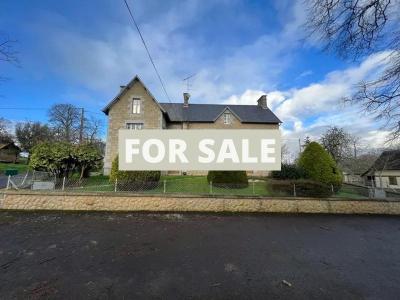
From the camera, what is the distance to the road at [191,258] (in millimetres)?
3459

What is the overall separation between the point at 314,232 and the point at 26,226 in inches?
374

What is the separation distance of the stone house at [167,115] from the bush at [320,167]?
1167 cm

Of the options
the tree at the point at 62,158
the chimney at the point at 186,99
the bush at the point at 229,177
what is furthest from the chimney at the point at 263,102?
the tree at the point at 62,158

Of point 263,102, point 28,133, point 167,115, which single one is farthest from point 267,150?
point 28,133

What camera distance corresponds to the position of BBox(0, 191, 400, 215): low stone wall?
8.53 meters

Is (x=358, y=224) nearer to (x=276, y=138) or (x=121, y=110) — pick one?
(x=276, y=138)

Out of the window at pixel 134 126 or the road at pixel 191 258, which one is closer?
the road at pixel 191 258

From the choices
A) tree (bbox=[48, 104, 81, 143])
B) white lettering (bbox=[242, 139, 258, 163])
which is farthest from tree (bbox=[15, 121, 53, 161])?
white lettering (bbox=[242, 139, 258, 163])

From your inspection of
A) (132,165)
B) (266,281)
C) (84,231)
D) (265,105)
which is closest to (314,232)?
(266,281)

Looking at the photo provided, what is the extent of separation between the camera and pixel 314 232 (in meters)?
7.01

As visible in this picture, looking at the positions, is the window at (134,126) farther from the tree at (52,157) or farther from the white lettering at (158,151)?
the white lettering at (158,151)

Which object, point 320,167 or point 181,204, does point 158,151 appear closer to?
point 181,204

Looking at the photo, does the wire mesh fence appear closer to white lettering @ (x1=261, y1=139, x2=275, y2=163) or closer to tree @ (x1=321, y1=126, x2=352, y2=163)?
white lettering @ (x1=261, y1=139, x2=275, y2=163)

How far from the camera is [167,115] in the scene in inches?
856
